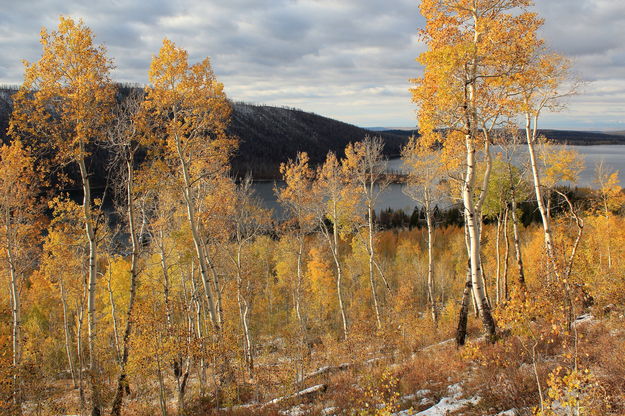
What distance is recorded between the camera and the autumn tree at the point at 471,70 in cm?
960

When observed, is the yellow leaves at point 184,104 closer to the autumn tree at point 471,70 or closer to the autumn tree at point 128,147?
the autumn tree at point 128,147

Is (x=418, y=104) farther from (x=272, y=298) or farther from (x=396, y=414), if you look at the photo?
(x=272, y=298)

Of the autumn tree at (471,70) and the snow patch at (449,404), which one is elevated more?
the autumn tree at (471,70)

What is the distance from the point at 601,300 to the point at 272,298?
35518mm

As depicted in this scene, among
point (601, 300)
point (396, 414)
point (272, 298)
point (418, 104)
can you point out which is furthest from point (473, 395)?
point (272, 298)

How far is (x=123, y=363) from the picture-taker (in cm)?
1179

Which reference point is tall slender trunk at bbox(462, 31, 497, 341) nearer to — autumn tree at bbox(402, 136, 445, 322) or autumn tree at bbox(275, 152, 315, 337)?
autumn tree at bbox(402, 136, 445, 322)

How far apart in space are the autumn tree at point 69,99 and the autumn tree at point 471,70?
30.9 ft

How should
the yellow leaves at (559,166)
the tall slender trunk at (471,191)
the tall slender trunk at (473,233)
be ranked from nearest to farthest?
the tall slender trunk at (471,191) < the tall slender trunk at (473,233) < the yellow leaves at (559,166)

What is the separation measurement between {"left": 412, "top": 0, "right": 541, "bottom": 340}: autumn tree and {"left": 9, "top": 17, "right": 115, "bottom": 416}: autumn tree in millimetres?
9420

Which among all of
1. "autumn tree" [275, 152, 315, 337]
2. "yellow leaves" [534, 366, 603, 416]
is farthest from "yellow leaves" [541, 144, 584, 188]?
"yellow leaves" [534, 366, 603, 416]

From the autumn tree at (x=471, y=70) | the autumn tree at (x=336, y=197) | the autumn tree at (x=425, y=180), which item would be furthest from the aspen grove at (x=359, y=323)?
the autumn tree at (x=336, y=197)

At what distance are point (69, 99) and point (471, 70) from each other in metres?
11.5

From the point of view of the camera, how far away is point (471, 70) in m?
10.1
